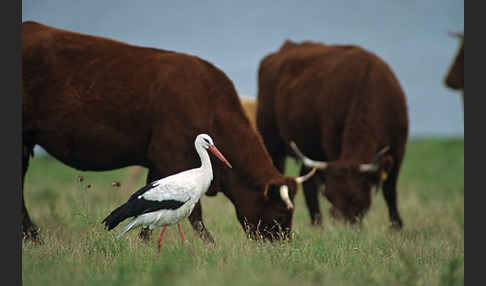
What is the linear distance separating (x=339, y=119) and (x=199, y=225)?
3525 mm

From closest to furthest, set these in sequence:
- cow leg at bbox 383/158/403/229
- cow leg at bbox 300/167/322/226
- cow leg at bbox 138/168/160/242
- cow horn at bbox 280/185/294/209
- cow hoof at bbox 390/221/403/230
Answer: cow horn at bbox 280/185/294/209
cow leg at bbox 138/168/160/242
cow hoof at bbox 390/221/403/230
cow leg at bbox 383/158/403/229
cow leg at bbox 300/167/322/226

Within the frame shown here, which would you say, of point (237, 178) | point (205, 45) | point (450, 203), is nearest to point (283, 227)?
point (237, 178)

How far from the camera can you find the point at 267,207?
610 cm

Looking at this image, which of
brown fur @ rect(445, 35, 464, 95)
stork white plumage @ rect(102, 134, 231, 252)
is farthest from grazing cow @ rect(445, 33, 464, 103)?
stork white plumage @ rect(102, 134, 231, 252)

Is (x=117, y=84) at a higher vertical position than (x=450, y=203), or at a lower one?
higher

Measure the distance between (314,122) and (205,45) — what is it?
11.3ft

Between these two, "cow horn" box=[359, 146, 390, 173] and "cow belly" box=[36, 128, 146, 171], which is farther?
"cow horn" box=[359, 146, 390, 173]

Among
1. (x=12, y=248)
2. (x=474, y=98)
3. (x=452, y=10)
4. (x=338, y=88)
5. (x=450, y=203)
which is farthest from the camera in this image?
(x=450, y=203)

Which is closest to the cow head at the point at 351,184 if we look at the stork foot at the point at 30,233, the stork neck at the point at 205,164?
the stork neck at the point at 205,164

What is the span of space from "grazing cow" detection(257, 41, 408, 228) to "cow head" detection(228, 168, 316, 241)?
1.74m

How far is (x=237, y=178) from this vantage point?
6.26 metres

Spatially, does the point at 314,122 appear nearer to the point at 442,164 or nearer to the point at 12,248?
the point at 12,248

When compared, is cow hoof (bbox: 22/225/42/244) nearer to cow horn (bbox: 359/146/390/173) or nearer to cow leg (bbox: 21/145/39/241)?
cow leg (bbox: 21/145/39/241)

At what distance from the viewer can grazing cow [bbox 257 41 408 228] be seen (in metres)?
7.78
